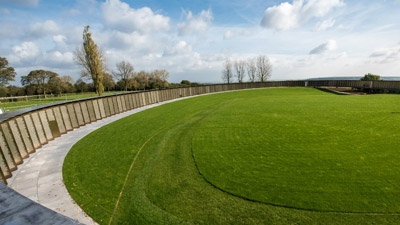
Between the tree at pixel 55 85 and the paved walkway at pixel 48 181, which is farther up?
the tree at pixel 55 85

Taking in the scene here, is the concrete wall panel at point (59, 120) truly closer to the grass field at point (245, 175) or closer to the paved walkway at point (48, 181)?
the paved walkway at point (48, 181)

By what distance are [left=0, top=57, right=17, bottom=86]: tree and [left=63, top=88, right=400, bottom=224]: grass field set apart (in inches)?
1739

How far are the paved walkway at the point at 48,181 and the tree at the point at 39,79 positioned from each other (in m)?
45.9

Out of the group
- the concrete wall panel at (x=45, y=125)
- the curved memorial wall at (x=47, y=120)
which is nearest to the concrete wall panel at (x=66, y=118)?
the curved memorial wall at (x=47, y=120)

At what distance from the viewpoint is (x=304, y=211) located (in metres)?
4.74

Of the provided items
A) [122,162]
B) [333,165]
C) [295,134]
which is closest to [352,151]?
[333,165]

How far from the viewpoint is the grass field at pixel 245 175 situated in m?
4.83

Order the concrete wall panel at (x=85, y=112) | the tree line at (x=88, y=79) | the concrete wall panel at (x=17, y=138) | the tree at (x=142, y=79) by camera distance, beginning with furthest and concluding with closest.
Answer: the tree at (x=142, y=79)
the tree line at (x=88, y=79)
the concrete wall panel at (x=85, y=112)
the concrete wall panel at (x=17, y=138)

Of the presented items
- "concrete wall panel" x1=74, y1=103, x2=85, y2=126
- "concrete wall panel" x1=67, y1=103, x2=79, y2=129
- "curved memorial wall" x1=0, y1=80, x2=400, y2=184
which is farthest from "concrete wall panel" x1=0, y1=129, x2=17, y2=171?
"concrete wall panel" x1=74, y1=103, x2=85, y2=126

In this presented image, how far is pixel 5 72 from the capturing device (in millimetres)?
41156

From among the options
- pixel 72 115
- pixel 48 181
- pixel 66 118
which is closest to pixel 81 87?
pixel 72 115

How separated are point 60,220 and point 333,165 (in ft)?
23.9

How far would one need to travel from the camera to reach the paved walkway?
17.8 ft

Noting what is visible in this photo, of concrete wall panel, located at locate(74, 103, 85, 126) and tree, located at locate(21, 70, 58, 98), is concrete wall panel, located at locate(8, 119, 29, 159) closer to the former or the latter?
concrete wall panel, located at locate(74, 103, 85, 126)
